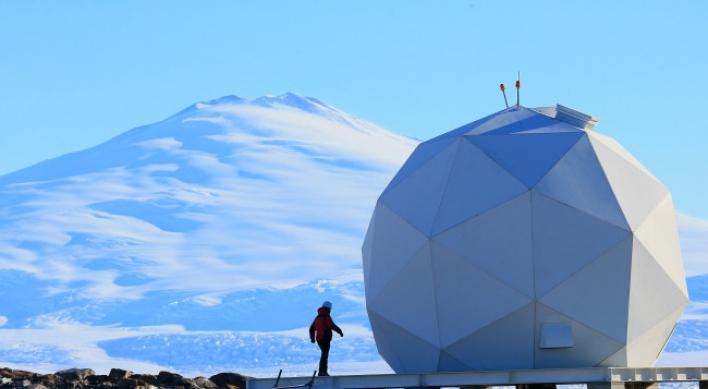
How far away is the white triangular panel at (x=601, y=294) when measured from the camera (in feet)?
82.6

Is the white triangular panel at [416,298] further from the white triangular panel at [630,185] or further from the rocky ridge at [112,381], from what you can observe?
the rocky ridge at [112,381]

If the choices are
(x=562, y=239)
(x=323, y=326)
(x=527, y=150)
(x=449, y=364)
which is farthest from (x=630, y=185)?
(x=323, y=326)

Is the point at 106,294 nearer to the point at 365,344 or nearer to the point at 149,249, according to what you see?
the point at 149,249

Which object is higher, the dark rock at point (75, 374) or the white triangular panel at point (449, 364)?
the dark rock at point (75, 374)

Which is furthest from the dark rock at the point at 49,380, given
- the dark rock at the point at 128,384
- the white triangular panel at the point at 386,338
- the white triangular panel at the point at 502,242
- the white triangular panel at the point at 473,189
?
the white triangular panel at the point at 502,242

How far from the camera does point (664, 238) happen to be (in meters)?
26.9

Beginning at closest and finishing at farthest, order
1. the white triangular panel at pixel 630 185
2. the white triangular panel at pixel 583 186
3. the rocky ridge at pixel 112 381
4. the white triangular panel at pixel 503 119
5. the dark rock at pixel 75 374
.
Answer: the white triangular panel at pixel 583 186
the white triangular panel at pixel 630 185
the white triangular panel at pixel 503 119
the rocky ridge at pixel 112 381
the dark rock at pixel 75 374

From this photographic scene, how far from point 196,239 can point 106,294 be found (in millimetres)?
18340

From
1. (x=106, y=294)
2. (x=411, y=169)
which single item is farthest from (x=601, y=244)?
(x=106, y=294)

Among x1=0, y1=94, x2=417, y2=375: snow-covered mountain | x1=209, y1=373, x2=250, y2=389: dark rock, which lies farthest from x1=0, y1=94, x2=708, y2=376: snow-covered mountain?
x1=209, y1=373, x2=250, y2=389: dark rock

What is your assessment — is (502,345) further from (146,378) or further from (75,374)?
(75,374)

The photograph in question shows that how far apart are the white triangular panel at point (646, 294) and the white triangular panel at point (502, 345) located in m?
1.88

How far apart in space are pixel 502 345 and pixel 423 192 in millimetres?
3281

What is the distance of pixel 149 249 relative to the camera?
16100 centimetres
